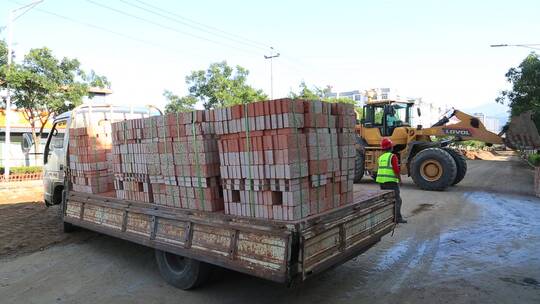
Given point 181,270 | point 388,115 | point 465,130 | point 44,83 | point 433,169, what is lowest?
point 181,270

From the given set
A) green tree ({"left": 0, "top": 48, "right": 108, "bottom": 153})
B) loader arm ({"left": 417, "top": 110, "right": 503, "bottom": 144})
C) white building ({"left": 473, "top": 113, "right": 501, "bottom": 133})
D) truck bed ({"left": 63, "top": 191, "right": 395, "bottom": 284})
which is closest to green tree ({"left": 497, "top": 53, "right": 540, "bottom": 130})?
white building ({"left": 473, "top": 113, "right": 501, "bottom": 133})

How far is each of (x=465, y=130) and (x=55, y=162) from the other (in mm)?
11187

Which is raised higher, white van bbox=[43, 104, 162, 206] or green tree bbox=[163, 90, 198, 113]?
green tree bbox=[163, 90, 198, 113]

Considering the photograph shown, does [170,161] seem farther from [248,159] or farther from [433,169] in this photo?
[433,169]

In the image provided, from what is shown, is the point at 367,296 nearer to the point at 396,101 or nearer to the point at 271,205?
the point at 271,205

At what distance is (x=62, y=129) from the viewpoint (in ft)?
26.0

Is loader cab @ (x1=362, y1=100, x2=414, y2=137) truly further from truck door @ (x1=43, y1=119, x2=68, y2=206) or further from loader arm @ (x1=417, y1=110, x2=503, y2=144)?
truck door @ (x1=43, y1=119, x2=68, y2=206)

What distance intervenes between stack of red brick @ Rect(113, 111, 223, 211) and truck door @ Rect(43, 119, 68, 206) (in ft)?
7.70

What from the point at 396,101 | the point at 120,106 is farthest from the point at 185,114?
the point at 396,101

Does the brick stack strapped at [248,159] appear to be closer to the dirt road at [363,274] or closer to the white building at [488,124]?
the dirt road at [363,274]

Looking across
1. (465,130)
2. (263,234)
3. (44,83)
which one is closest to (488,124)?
(465,130)

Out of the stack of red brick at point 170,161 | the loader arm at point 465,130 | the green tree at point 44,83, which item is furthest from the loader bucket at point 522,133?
the green tree at point 44,83

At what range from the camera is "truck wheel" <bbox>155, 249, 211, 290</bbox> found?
4473mm

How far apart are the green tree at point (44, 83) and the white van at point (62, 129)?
11006 millimetres
